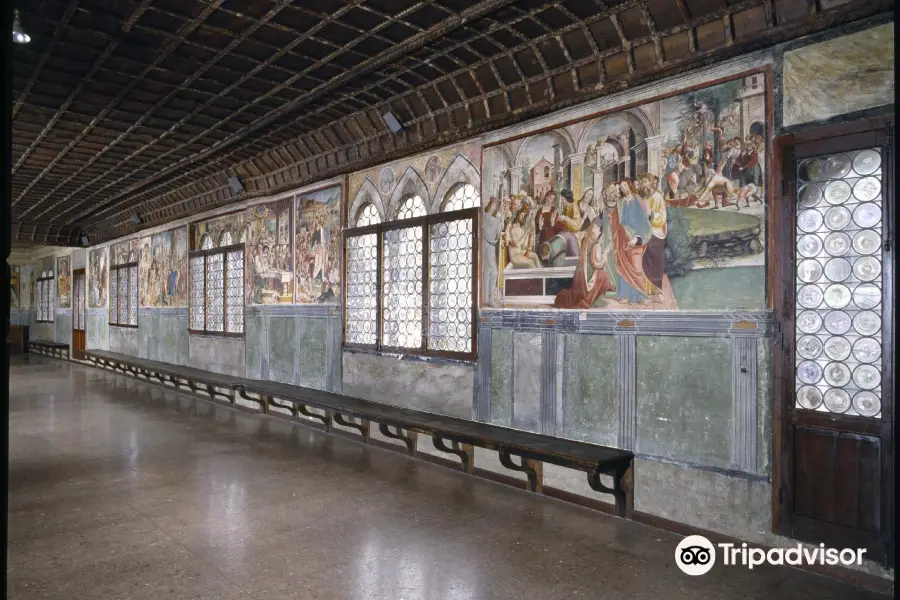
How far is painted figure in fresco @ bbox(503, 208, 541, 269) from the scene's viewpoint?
6.66 metres

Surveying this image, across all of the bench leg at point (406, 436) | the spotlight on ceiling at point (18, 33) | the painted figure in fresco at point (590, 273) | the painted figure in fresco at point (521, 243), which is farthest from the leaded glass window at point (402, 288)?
the spotlight on ceiling at point (18, 33)

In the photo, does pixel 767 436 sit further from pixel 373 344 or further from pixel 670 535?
pixel 373 344

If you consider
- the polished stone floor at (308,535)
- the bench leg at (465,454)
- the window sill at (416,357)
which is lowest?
the polished stone floor at (308,535)

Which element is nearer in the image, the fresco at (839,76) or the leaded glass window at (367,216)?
the fresco at (839,76)

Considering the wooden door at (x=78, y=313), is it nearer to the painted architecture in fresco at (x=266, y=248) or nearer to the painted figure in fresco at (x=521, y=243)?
the painted architecture in fresco at (x=266, y=248)

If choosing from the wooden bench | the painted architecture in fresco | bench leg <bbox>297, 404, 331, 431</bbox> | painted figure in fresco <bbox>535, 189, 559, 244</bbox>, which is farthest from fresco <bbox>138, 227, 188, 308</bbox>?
painted figure in fresco <bbox>535, 189, 559, 244</bbox>

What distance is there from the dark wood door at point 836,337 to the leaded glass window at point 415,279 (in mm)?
3539

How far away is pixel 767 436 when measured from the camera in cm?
482

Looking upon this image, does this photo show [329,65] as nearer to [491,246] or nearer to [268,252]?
[491,246]

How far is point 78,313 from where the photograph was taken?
2100 centimetres

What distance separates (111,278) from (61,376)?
3.24 meters

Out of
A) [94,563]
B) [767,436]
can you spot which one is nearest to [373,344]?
[94,563]

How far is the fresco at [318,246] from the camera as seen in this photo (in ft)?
31.6

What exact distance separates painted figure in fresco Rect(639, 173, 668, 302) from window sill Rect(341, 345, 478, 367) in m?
2.44
